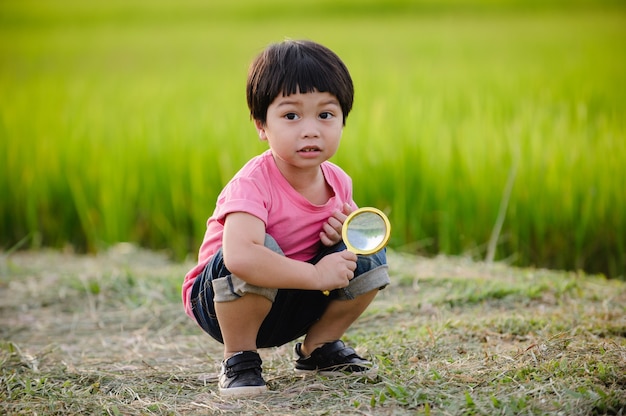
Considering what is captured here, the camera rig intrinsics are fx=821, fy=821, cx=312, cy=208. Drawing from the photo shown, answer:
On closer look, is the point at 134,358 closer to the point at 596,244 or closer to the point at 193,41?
the point at 596,244

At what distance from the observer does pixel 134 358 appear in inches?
94.0

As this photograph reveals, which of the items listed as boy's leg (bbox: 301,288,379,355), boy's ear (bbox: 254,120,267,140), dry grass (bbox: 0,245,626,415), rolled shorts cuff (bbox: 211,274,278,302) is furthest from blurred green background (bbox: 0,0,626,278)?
rolled shorts cuff (bbox: 211,274,278,302)

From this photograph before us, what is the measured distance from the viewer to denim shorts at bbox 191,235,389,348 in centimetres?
182

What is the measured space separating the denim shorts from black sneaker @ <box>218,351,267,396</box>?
10 cm

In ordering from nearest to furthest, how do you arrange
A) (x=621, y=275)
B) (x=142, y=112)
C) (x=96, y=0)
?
(x=621, y=275) → (x=142, y=112) → (x=96, y=0)

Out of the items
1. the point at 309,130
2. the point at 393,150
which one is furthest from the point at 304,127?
the point at 393,150

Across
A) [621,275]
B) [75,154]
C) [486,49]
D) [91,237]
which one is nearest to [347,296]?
[621,275]

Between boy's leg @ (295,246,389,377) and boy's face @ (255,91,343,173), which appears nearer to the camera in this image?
boy's face @ (255,91,343,173)

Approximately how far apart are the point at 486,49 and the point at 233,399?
6742mm

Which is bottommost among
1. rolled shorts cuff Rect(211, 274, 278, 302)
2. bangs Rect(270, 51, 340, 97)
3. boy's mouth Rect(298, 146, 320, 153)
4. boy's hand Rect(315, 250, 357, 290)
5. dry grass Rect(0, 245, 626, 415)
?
dry grass Rect(0, 245, 626, 415)

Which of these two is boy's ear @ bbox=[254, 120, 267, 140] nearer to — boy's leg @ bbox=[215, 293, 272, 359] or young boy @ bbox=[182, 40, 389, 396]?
young boy @ bbox=[182, 40, 389, 396]

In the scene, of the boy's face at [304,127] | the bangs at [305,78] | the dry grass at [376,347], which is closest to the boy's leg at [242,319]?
the dry grass at [376,347]

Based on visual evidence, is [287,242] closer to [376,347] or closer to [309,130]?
[309,130]

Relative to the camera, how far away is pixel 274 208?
1865mm
